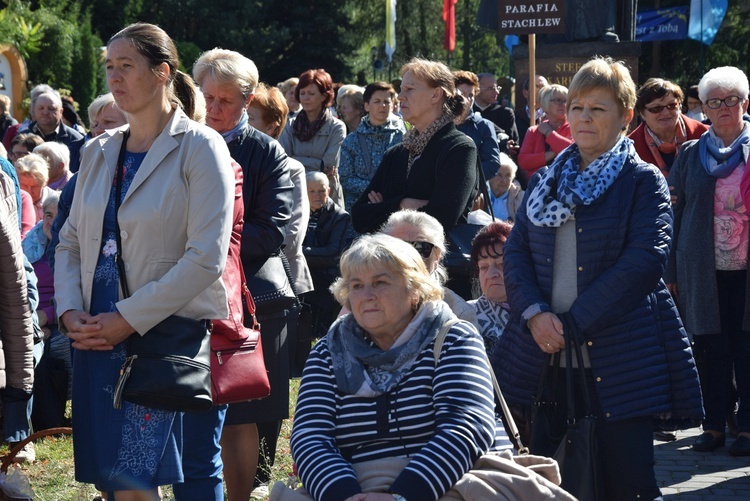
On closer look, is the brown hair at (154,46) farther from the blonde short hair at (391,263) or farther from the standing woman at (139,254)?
the blonde short hair at (391,263)

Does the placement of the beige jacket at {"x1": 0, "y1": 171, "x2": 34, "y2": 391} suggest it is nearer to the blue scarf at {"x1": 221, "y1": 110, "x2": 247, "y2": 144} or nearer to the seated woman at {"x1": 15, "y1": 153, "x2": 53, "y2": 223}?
the blue scarf at {"x1": 221, "y1": 110, "x2": 247, "y2": 144}

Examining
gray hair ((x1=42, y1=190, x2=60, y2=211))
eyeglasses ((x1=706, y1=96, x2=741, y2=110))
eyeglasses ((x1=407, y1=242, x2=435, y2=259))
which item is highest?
eyeglasses ((x1=706, y1=96, x2=741, y2=110))

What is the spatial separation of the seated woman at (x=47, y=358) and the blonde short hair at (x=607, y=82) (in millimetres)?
4105

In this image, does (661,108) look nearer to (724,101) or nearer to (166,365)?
(724,101)

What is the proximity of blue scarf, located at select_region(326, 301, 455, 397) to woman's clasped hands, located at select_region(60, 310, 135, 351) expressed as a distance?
697mm

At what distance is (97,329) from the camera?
12.4ft

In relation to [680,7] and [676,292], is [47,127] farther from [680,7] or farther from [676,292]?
[680,7]

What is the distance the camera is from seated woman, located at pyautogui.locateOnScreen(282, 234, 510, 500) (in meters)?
3.60

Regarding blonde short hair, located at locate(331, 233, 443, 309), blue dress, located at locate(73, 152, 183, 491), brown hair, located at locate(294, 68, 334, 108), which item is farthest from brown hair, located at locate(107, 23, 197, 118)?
brown hair, located at locate(294, 68, 334, 108)

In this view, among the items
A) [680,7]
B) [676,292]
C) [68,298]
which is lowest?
[676,292]

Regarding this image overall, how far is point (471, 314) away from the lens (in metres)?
4.81

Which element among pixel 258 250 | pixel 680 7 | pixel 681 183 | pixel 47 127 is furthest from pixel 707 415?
pixel 680 7

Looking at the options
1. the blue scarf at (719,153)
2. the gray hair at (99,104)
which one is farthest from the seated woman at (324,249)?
the blue scarf at (719,153)

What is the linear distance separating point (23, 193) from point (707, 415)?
476cm
